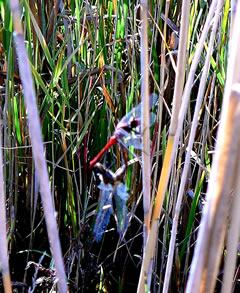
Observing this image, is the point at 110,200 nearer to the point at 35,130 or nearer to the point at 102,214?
the point at 102,214

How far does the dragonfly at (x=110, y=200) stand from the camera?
0.56m

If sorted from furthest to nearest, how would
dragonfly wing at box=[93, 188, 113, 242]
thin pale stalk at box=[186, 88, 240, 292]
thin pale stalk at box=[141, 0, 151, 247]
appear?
dragonfly wing at box=[93, 188, 113, 242] < thin pale stalk at box=[141, 0, 151, 247] < thin pale stalk at box=[186, 88, 240, 292]

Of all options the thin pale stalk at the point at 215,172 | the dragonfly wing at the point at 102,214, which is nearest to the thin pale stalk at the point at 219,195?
the thin pale stalk at the point at 215,172

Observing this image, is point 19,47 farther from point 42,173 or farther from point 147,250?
point 147,250

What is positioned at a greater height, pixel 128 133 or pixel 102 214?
pixel 128 133

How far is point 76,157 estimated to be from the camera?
1.15m

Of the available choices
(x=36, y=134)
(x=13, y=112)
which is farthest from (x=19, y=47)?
(x=13, y=112)

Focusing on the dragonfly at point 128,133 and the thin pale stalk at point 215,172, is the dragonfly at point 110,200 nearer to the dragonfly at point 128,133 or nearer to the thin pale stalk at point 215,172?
the dragonfly at point 128,133

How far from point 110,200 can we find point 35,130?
0.41 meters

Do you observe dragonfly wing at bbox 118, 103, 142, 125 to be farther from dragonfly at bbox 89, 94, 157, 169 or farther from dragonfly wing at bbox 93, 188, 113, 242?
dragonfly wing at bbox 93, 188, 113, 242

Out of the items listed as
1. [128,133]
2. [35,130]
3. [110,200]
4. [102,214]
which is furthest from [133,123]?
[102,214]

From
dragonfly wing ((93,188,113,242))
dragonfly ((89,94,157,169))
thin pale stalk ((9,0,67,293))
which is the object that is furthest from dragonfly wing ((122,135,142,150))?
dragonfly wing ((93,188,113,242))

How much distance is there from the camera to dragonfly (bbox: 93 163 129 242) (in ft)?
1.83

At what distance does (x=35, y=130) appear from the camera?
0.47m
